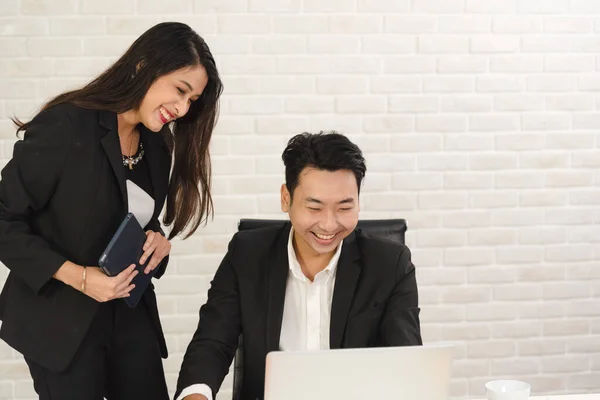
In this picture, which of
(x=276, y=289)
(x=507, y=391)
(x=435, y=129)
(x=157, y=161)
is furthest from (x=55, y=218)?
(x=435, y=129)

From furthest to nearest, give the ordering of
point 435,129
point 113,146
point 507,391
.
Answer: point 435,129, point 113,146, point 507,391

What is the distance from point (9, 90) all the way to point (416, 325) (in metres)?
2.02

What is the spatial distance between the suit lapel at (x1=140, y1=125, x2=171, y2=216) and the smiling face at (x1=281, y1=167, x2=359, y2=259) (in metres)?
0.39

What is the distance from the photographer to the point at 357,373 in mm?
1455

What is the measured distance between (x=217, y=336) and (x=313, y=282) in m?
0.29

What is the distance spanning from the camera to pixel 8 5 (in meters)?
3.30

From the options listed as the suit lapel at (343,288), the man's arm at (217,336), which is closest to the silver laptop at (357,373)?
the man's arm at (217,336)

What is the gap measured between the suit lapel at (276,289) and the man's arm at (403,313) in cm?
27

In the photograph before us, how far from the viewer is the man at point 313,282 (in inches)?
83.4

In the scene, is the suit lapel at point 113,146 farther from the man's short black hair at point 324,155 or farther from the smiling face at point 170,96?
the man's short black hair at point 324,155

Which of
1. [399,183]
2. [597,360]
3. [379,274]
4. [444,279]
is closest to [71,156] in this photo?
[379,274]

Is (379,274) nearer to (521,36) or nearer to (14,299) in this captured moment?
(14,299)

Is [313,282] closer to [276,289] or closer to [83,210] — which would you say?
[276,289]

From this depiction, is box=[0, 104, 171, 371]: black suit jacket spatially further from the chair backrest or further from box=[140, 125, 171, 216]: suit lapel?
the chair backrest
